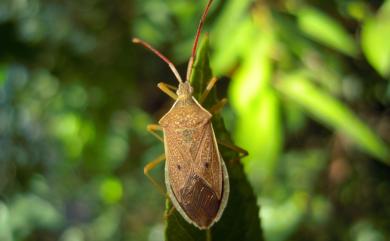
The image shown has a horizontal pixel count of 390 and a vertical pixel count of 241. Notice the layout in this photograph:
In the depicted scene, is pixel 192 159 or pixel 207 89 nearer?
pixel 207 89

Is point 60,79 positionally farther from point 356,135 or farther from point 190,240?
point 190,240

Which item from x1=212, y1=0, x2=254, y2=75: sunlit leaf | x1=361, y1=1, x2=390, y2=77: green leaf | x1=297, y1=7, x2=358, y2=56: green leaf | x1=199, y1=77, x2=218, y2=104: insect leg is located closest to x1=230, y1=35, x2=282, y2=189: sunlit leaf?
x1=212, y1=0, x2=254, y2=75: sunlit leaf

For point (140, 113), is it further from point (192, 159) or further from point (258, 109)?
point (192, 159)

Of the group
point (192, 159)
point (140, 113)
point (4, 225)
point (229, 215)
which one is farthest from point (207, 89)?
point (140, 113)

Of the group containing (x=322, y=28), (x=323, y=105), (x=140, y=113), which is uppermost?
(x=322, y=28)

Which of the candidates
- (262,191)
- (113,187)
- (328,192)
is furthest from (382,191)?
(113,187)

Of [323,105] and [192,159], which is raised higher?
[323,105]

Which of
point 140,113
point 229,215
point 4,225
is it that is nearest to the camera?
point 229,215
